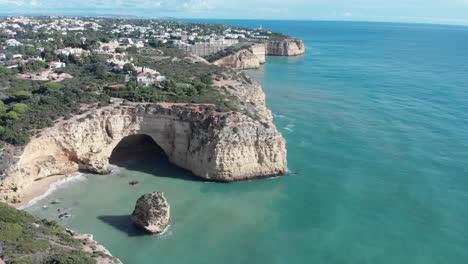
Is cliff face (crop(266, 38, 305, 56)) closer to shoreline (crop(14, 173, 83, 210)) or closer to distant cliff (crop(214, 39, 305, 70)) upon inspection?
distant cliff (crop(214, 39, 305, 70))

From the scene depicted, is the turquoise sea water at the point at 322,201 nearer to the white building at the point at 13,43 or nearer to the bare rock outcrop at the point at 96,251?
the bare rock outcrop at the point at 96,251

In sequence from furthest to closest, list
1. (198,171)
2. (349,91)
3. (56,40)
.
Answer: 1. (56,40)
2. (349,91)
3. (198,171)

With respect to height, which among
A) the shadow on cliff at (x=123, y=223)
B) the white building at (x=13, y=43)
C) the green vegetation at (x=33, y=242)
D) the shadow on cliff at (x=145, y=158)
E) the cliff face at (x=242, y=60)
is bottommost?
the shadow on cliff at (x=123, y=223)

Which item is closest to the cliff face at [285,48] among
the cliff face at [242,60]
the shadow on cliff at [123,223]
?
the cliff face at [242,60]

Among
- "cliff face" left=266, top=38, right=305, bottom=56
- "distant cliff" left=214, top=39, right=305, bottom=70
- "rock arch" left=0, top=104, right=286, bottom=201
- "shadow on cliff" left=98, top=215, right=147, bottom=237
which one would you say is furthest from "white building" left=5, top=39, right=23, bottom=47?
"cliff face" left=266, top=38, right=305, bottom=56

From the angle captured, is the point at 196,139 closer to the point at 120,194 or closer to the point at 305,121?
the point at 120,194

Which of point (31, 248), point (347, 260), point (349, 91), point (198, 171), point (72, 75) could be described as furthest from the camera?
point (349, 91)

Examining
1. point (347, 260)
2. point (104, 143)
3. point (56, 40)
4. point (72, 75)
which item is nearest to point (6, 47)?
point (56, 40)

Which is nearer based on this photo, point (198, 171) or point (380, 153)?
point (198, 171)
